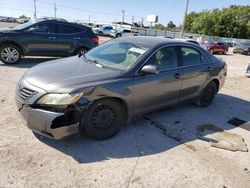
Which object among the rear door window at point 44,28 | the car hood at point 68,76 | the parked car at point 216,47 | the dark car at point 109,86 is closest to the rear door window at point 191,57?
the dark car at point 109,86

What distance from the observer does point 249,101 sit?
704 centimetres

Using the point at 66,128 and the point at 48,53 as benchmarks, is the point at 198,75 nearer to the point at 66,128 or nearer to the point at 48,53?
the point at 66,128

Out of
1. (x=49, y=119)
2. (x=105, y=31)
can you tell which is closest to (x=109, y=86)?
(x=49, y=119)

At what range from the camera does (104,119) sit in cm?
374

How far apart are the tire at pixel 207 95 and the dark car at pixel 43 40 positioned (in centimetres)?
566

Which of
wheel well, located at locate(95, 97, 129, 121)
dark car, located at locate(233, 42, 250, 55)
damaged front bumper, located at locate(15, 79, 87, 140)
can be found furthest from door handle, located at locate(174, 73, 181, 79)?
dark car, located at locate(233, 42, 250, 55)

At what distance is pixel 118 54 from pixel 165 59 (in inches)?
34.6

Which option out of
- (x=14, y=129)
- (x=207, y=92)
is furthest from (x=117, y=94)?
(x=207, y=92)

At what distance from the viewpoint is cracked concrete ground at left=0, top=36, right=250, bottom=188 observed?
3.00m

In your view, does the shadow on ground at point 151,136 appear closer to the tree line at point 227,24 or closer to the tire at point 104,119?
the tire at point 104,119

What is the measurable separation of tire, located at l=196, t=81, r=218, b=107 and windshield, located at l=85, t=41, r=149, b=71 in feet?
7.06

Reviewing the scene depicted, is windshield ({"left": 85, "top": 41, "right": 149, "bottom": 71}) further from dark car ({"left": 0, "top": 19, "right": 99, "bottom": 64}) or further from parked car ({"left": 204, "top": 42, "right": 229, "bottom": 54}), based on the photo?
parked car ({"left": 204, "top": 42, "right": 229, "bottom": 54})

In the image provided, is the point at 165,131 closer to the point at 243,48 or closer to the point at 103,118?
the point at 103,118

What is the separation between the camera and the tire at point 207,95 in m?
5.79
